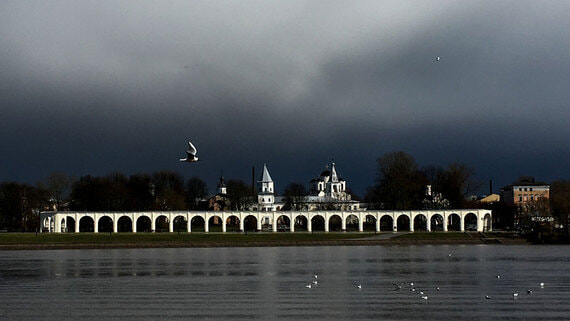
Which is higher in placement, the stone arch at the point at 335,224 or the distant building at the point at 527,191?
the distant building at the point at 527,191

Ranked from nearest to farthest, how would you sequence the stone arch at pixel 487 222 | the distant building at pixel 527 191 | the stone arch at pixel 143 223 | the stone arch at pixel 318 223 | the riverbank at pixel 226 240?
1. the riverbank at pixel 226 240
2. the stone arch at pixel 487 222
3. the stone arch at pixel 143 223
4. the stone arch at pixel 318 223
5. the distant building at pixel 527 191

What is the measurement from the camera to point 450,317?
32781mm

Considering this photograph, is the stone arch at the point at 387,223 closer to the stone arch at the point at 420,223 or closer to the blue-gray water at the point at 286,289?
the stone arch at the point at 420,223

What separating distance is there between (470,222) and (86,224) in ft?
218

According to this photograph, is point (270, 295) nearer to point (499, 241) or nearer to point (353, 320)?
point (353, 320)

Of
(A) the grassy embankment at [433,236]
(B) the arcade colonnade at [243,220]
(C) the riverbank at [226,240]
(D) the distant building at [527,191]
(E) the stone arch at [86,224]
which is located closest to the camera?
(C) the riverbank at [226,240]

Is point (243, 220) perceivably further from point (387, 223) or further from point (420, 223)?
point (420, 223)

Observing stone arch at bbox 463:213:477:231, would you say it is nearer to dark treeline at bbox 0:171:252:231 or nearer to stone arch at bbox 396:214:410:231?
stone arch at bbox 396:214:410:231

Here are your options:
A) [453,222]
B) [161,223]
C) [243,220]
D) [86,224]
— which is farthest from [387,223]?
[86,224]

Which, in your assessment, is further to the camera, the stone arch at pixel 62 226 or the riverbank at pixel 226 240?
the stone arch at pixel 62 226

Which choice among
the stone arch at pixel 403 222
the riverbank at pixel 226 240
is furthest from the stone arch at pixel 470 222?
the riverbank at pixel 226 240

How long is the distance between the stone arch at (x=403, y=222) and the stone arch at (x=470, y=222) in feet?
30.7

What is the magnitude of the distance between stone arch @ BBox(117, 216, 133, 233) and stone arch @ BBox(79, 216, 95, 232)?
15.1ft

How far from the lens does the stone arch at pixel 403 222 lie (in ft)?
469
